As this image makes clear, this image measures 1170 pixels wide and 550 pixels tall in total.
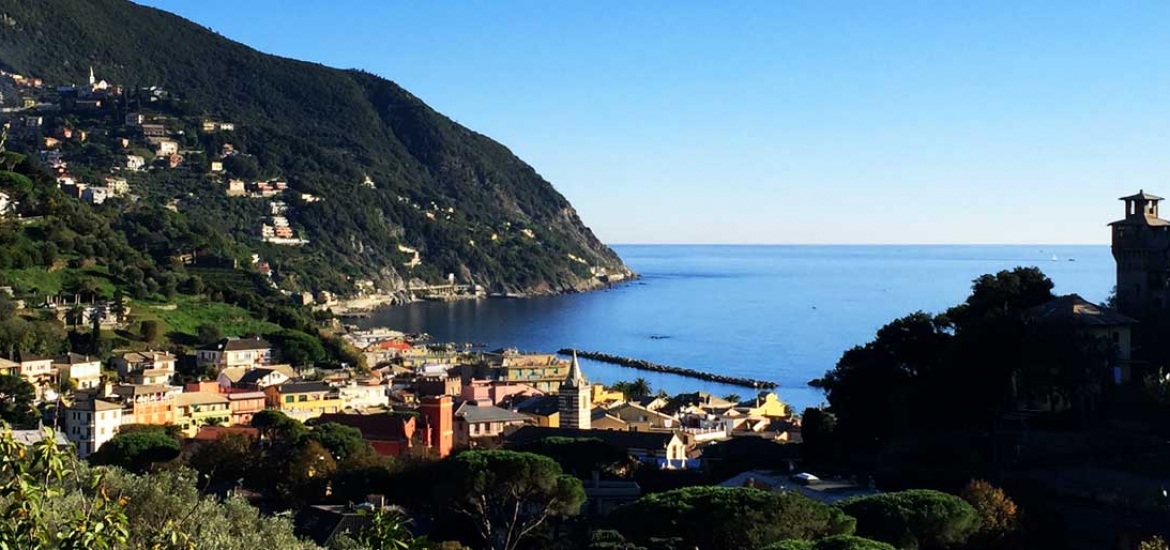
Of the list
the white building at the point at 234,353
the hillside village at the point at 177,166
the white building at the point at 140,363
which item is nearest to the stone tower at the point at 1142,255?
the white building at the point at 140,363

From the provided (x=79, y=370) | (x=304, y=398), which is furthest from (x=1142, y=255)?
(x=79, y=370)

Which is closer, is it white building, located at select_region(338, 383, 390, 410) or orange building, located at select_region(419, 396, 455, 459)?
orange building, located at select_region(419, 396, 455, 459)

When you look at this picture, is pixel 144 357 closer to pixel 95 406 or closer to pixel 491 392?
pixel 95 406

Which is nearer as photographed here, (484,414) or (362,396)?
(484,414)

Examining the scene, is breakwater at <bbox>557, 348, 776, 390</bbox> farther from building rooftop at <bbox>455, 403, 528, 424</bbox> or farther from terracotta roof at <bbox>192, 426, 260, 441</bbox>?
terracotta roof at <bbox>192, 426, 260, 441</bbox>

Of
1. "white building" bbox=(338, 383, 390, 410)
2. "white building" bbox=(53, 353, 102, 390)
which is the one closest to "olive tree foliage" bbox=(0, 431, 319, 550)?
"white building" bbox=(338, 383, 390, 410)
